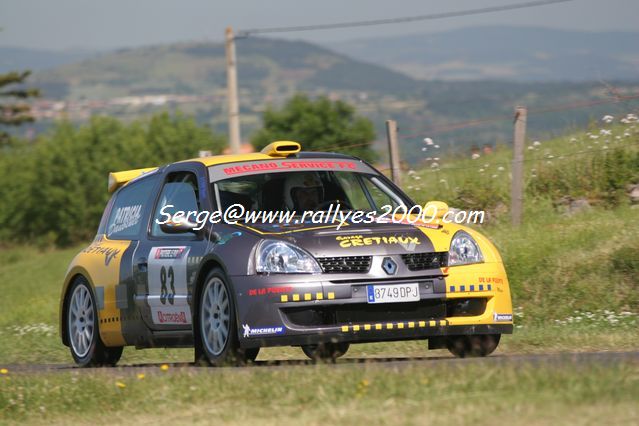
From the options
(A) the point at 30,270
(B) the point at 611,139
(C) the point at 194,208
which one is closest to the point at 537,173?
(B) the point at 611,139

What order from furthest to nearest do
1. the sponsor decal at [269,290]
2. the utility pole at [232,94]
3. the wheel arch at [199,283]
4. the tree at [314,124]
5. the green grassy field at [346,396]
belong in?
the tree at [314,124]
the utility pole at [232,94]
the wheel arch at [199,283]
the sponsor decal at [269,290]
the green grassy field at [346,396]

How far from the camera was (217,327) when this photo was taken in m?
9.06

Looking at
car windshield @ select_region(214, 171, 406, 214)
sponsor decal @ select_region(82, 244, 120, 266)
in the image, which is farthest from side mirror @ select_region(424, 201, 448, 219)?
sponsor decal @ select_region(82, 244, 120, 266)

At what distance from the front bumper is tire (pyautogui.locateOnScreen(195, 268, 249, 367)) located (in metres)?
0.17

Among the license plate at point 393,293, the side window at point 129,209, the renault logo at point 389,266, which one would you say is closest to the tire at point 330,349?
the license plate at point 393,293

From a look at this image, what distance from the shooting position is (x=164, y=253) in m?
9.91

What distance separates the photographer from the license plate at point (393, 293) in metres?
8.65

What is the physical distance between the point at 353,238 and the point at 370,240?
116mm

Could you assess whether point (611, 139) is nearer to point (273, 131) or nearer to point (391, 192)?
point (391, 192)

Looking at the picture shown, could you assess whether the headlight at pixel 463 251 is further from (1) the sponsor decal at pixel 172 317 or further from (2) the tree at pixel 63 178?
(2) the tree at pixel 63 178

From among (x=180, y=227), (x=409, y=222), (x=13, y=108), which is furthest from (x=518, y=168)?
(x=13, y=108)

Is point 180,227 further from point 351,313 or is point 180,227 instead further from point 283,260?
point 351,313

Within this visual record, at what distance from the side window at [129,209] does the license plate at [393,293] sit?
2.80 meters

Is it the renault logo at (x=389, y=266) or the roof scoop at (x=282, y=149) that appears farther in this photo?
the roof scoop at (x=282, y=149)
